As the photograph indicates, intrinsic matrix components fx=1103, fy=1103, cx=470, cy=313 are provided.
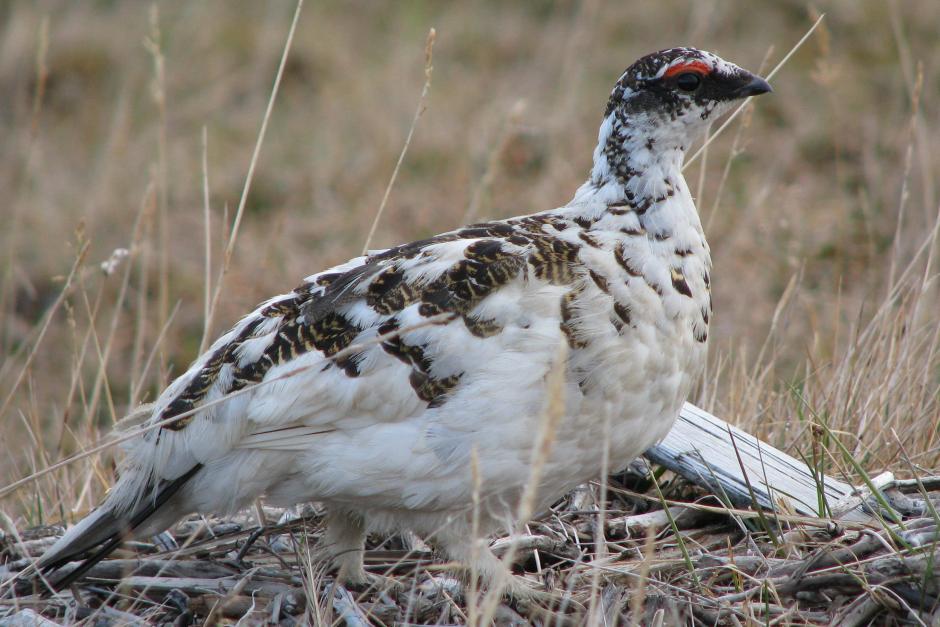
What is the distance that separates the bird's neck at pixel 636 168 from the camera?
296 cm

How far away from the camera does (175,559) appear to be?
3.11 meters

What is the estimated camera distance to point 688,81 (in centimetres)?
298

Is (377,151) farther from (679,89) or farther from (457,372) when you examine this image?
(457,372)

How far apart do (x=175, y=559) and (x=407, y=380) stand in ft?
3.16

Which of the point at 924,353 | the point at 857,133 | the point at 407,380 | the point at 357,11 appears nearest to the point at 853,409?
the point at 924,353

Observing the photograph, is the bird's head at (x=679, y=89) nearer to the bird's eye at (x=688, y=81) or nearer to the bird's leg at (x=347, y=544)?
the bird's eye at (x=688, y=81)

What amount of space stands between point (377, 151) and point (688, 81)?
16.5 ft

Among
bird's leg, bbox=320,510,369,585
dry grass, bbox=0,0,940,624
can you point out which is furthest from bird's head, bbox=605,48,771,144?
bird's leg, bbox=320,510,369,585

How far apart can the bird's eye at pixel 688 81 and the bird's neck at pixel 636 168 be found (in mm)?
131

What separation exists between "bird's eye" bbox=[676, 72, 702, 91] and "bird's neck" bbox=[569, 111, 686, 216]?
13 cm

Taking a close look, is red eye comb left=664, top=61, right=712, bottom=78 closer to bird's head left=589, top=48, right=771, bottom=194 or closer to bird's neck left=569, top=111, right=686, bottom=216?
bird's head left=589, top=48, right=771, bottom=194

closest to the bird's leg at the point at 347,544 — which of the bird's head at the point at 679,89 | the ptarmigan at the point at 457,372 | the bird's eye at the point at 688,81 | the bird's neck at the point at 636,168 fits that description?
the ptarmigan at the point at 457,372

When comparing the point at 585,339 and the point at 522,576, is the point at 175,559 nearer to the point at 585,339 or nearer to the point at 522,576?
the point at 522,576

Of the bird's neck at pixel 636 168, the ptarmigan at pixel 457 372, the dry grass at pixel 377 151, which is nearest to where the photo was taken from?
the ptarmigan at pixel 457 372
